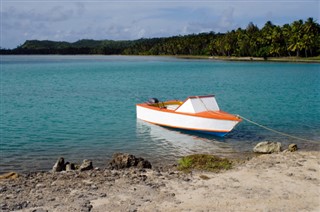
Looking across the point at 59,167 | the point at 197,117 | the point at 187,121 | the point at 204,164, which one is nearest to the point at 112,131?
the point at 187,121

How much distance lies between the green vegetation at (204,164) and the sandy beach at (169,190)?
0.47 m

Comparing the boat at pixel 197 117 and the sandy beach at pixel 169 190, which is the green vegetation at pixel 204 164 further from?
the boat at pixel 197 117

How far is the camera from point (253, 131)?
26.9 metres

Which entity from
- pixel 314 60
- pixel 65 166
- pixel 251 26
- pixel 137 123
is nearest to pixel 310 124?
pixel 137 123

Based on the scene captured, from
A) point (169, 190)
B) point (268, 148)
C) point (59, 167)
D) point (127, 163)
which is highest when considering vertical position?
point (169, 190)

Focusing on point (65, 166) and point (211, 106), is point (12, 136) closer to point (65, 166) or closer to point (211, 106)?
point (65, 166)

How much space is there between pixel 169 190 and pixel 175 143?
433 inches

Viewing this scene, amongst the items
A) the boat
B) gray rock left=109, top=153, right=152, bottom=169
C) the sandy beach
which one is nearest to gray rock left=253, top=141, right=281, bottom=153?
the sandy beach

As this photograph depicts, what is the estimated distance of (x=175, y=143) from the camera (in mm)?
23969

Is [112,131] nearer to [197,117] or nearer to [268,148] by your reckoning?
[197,117]

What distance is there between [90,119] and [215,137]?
11689mm

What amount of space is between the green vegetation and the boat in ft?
26.3

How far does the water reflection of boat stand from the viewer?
21672mm

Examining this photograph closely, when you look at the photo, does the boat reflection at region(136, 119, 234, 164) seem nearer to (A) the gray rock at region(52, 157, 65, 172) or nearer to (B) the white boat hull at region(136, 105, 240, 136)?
(B) the white boat hull at region(136, 105, 240, 136)
